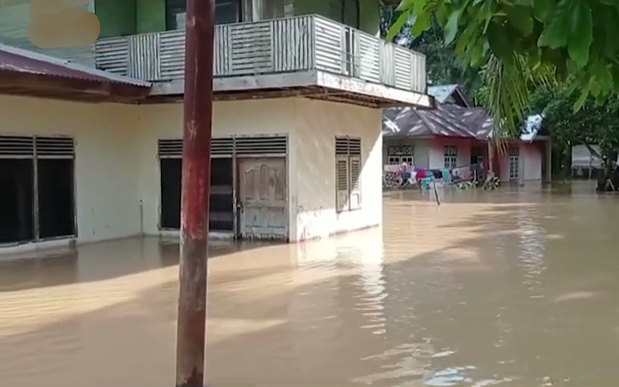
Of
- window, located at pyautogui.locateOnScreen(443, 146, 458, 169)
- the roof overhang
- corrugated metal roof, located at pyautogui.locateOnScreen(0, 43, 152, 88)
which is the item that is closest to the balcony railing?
corrugated metal roof, located at pyautogui.locateOnScreen(0, 43, 152, 88)

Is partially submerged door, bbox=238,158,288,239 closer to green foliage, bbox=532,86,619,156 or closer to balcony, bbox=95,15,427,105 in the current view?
balcony, bbox=95,15,427,105

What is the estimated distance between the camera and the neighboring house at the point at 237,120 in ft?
41.9

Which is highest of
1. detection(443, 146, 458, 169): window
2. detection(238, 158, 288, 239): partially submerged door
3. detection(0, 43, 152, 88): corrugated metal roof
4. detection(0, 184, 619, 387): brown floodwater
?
detection(0, 43, 152, 88): corrugated metal roof

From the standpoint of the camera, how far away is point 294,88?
1284 centimetres

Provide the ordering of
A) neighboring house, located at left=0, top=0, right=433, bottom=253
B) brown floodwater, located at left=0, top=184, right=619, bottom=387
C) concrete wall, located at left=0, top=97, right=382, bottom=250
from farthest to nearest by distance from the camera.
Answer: concrete wall, located at left=0, top=97, right=382, bottom=250 → neighboring house, located at left=0, top=0, right=433, bottom=253 → brown floodwater, located at left=0, top=184, right=619, bottom=387

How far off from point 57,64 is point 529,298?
9668 mm

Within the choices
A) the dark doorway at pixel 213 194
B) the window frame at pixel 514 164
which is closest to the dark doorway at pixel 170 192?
the dark doorway at pixel 213 194

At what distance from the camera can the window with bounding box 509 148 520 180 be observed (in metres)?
38.5

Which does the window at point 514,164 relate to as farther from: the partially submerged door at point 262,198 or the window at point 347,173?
the partially submerged door at point 262,198

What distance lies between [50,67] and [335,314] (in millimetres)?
7797

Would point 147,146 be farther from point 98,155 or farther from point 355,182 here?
point 355,182

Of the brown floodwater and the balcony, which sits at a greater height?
the balcony

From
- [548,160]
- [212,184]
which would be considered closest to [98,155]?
[212,184]

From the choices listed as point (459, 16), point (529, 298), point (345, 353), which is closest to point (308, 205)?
point (529, 298)
